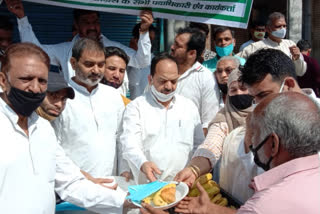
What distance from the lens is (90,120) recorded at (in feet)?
11.2

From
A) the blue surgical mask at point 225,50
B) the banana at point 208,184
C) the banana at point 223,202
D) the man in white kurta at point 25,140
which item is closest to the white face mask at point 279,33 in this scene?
the blue surgical mask at point 225,50

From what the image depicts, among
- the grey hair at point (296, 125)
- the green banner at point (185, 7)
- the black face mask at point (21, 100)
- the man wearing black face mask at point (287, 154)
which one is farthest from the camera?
the green banner at point (185, 7)

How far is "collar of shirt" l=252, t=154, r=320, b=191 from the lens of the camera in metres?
1.60

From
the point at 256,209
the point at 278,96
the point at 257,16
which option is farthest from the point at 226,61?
the point at 257,16

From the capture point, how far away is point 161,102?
139 inches

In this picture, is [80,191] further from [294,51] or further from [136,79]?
[294,51]

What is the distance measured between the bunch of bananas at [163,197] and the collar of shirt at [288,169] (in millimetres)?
917

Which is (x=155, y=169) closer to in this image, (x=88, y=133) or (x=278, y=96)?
(x=88, y=133)

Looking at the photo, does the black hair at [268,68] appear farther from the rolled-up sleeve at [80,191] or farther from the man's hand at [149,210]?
the rolled-up sleeve at [80,191]

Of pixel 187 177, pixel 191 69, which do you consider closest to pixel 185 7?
pixel 191 69

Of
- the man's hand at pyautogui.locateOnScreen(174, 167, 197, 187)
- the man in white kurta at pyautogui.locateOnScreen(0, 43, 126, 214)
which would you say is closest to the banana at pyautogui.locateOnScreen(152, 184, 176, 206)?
the man's hand at pyautogui.locateOnScreen(174, 167, 197, 187)

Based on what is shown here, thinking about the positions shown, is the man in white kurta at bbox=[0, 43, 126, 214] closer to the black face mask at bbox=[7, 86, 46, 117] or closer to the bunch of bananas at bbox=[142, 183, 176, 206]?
the black face mask at bbox=[7, 86, 46, 117]

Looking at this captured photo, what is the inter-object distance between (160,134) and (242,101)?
74 centimetres

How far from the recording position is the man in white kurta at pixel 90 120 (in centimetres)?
335
